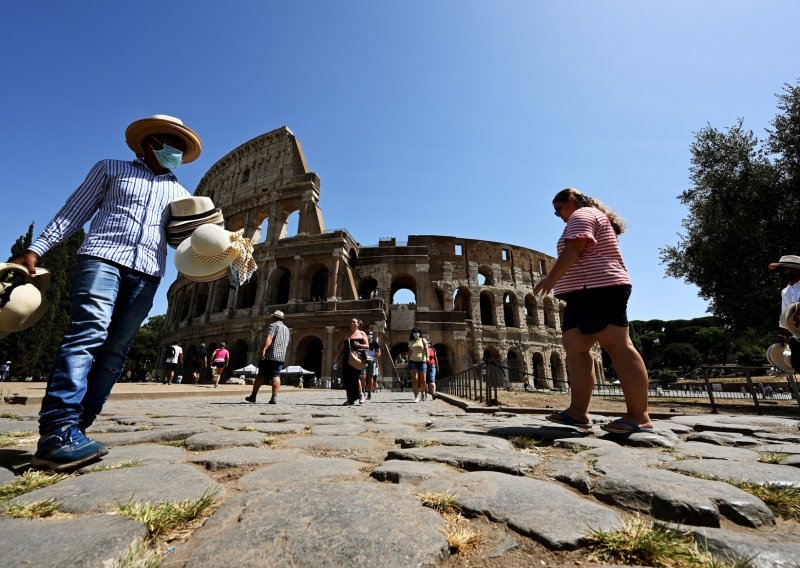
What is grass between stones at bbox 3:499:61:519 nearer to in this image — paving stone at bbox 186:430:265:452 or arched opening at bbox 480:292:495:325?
paving stone at bbox 186:430:265:452

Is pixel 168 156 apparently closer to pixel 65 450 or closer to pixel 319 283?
pixel 65 450

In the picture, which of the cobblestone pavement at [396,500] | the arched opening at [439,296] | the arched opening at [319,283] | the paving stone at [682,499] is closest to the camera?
the cobblestone pavement at [396,500]

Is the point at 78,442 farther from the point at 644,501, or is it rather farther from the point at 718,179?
the point at 718,179

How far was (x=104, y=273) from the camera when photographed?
7.12ft

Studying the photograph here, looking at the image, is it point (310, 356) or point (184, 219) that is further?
point (310, 356)

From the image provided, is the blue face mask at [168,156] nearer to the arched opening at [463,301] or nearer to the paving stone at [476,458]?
the paving stone at [476,458]

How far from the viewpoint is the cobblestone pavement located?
0.95 meters

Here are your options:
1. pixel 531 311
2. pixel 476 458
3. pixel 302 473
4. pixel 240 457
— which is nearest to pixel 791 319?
pixel 476 458

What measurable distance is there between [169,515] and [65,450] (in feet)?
3.74

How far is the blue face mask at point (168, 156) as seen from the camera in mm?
2730

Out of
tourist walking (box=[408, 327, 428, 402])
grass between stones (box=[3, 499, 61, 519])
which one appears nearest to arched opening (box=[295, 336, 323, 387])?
tourist walking (box=[408, 327, 428, 402])

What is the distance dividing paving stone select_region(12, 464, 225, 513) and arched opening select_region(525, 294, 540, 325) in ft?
93.1

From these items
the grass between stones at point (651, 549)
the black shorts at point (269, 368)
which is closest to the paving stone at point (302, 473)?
the grass between stones at point (651, 549)

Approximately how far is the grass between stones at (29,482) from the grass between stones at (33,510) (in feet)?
0.82
